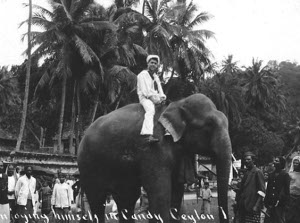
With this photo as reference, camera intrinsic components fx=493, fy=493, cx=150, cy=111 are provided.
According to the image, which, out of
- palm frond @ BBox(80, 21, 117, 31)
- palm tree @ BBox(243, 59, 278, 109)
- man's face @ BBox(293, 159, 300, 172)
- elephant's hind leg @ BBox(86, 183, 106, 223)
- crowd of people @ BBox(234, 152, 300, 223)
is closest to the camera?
elephant's hind leg @ BBox(86, 183, 106, 223)

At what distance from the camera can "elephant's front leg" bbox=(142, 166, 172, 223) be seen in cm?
627

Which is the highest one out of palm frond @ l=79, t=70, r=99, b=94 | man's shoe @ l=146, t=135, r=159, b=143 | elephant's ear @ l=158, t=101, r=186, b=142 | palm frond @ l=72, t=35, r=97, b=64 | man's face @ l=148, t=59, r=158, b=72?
palm frond @ l=72, t=35, r=97, b=64

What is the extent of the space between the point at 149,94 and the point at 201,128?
918mm

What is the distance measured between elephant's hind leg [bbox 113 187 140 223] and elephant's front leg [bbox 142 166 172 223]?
0.82 meters

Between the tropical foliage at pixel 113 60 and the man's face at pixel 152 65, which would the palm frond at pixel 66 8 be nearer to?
the tropical foliage at pixel 113 60

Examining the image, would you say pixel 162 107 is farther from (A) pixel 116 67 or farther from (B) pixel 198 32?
(B) pixel 198 32

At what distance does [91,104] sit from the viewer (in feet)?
121

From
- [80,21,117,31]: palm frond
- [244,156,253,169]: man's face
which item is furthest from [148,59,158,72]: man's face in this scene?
[80,21,117,31]: palm frond

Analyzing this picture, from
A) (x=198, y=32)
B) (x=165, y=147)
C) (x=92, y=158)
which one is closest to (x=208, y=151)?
(x=165, y=147)

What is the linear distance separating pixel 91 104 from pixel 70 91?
2.75m

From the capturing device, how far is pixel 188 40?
115 feet

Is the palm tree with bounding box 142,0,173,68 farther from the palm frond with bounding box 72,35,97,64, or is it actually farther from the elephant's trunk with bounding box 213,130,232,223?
the elephant's trunk with bounding box 213,130,232,223

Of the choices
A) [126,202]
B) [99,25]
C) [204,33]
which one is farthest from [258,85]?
[126,202]

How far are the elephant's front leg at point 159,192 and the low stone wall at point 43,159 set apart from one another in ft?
64.1
